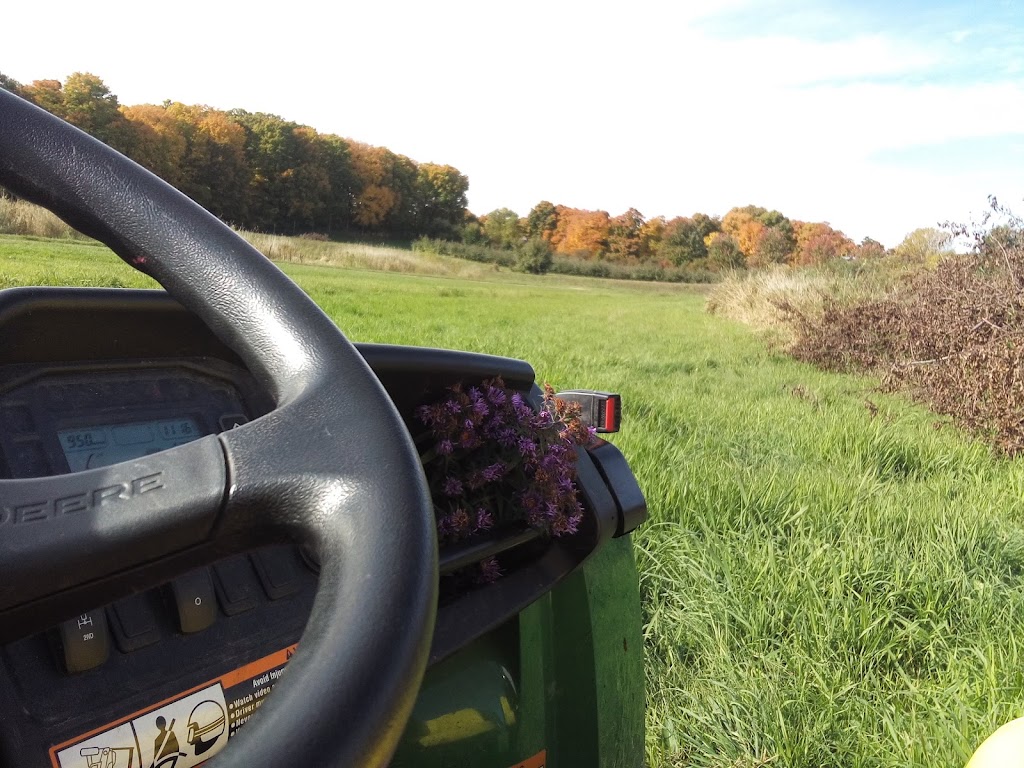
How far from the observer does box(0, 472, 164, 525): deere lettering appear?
1.84 feet

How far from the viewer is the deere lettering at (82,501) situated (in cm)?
56

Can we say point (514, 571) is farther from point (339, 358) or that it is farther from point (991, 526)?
point (991, 526)

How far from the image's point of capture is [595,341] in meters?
12.5

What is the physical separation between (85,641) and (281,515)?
31 centimetres

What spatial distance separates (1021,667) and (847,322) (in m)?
9.07

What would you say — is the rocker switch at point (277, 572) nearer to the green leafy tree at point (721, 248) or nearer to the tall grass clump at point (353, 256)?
the tall grass clump at point (353, 256)

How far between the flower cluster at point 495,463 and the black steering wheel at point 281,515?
55 cm


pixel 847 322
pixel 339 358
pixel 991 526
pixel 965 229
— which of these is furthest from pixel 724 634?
pixel 847 322

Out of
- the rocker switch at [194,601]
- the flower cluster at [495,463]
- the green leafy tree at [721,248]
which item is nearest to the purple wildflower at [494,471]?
the flower cluster at [495,463]

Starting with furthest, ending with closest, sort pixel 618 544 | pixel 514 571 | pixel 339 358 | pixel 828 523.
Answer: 1. pixel 828 523
2. pixel 618 544
3. pixel 514 571
4. pixel 339 358

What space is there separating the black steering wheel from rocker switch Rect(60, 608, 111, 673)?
0.54 ft

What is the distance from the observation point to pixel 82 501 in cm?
58

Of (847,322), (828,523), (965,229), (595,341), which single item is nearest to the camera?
(828,523)

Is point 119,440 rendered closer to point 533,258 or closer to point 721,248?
point 533,258
